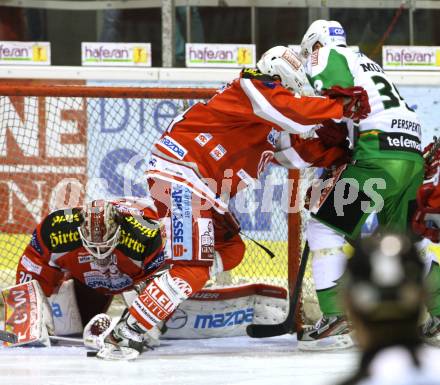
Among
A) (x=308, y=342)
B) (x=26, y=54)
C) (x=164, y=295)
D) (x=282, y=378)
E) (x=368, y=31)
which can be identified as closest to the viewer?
(x=282, y=378)

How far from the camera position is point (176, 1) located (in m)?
5.56

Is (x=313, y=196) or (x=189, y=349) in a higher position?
(x=313, y=196)

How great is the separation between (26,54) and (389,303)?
437cm

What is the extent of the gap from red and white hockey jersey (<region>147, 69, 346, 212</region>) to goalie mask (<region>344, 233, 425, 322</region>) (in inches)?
72.7

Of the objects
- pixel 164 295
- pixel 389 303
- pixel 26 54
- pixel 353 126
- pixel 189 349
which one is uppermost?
pixel 26 54

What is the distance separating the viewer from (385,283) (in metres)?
1.25

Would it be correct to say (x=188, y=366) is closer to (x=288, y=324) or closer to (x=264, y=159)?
(x=288, y=324)

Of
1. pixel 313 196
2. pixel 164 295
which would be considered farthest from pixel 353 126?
pixel 164 295

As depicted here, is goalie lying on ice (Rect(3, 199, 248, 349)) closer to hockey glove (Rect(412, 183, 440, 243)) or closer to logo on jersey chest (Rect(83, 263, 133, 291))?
logo on jersey chest (Rect(83, 263, 133, 291))

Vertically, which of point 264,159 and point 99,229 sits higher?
point 264,159

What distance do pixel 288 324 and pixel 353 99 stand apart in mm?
891

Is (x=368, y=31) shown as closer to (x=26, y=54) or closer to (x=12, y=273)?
(x=26, y=54)

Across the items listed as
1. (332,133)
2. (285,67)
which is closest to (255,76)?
(285,67)

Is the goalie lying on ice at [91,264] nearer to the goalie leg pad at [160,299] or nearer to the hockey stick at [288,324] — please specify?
the goalie leg pad at [160,299]
